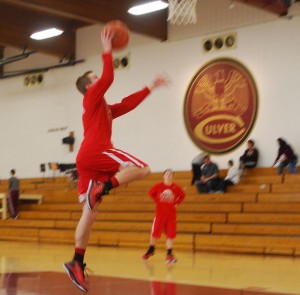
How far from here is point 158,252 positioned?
13070mm

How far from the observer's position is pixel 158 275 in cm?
785

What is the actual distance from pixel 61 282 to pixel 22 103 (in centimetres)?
1758

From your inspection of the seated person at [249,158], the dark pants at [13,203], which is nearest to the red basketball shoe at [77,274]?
the seated person at [249,158]

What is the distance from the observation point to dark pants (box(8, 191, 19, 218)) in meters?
18.5

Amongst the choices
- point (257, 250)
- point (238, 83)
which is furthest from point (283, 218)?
point (238, 83)

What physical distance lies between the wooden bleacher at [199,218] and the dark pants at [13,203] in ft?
0.87

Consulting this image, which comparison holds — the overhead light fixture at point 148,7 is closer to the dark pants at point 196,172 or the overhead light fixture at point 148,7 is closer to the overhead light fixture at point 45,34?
the overhead light fixture at point 45,34

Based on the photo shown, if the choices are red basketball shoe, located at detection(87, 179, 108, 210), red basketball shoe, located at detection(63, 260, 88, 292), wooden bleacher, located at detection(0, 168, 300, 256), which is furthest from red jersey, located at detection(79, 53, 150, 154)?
wooden bleacher, located at detection(0, 168, 300, 256)

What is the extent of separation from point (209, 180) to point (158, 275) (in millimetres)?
8372

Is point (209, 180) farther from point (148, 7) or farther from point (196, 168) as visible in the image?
point (148, 7)

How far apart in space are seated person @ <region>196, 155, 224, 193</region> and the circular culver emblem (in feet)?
4.41

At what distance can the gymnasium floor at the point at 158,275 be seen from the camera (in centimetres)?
596

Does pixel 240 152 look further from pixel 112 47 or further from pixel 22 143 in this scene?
pixel 112 47

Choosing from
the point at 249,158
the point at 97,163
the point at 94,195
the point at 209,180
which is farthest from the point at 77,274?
the point at 249,158
